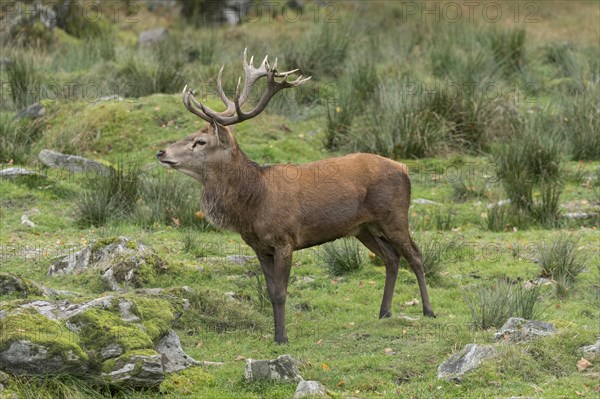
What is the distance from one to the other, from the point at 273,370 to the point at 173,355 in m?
0.95

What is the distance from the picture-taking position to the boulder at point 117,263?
35.0 ft

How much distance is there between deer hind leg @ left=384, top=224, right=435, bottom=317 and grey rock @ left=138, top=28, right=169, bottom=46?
14.7m

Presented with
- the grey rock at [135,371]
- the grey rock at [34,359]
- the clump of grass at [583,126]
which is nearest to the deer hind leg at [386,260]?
the grey rock at [135,371]

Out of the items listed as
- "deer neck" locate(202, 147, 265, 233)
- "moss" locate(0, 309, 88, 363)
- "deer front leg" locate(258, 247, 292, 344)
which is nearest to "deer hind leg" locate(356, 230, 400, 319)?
"deer front leg" locate(258, 247, 292, 344)

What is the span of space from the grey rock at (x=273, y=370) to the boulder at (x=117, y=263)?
2.80 metres

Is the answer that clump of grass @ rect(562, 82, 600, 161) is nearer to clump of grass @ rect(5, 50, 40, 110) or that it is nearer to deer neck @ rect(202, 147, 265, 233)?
deer neck @ rect(202, 147, 265, 233)

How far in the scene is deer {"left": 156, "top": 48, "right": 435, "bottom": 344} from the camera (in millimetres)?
9797

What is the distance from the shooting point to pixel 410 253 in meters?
10.5

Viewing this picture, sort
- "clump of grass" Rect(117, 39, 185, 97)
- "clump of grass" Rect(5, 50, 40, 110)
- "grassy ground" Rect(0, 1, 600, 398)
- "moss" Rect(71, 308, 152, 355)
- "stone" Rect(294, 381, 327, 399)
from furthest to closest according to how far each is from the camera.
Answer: "clump of grass" Rect(117, 39, 185, 97) < "clump of grass" Rect(5, 50, 40, 110) < "grassy ground" Rect(0, 1, 600, 398) < "moss" Rect(71, 308, 152, 355) < "stone" Rect(294, 381, 327, 399)

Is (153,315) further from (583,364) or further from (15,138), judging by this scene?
(15,138)

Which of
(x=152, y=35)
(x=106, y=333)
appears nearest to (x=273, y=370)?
(x=106, y=333)

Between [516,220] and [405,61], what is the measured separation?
8079 mm

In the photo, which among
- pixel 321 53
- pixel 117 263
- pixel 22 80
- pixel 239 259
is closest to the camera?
pixel 117 263

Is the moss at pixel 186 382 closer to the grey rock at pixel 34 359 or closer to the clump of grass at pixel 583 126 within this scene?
the grey rock at pixel 34 359
